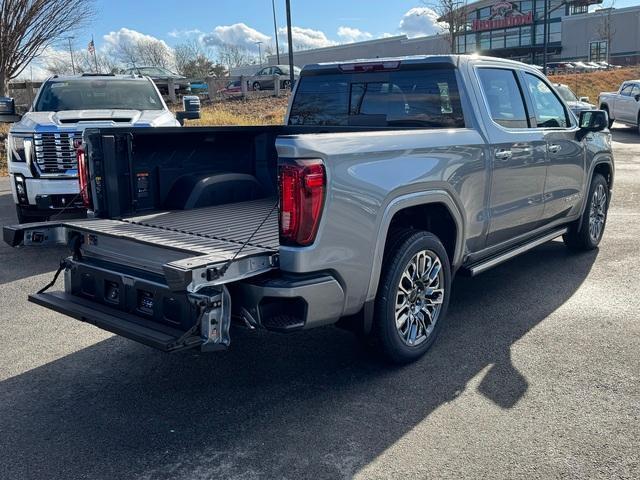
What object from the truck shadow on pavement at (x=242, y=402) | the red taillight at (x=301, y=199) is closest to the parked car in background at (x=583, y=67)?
the truck shadow on pavement at (x=242, y=402)

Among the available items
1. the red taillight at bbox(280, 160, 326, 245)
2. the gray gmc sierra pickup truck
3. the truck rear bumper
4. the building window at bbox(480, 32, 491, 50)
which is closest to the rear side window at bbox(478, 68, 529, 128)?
the gray gmc sierra pickup truck

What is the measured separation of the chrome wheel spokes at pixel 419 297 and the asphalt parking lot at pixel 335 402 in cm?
22

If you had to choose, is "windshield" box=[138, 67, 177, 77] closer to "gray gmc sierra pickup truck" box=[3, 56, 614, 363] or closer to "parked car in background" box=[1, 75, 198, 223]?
"parked car in background" box=[1, 75, 198, 223]

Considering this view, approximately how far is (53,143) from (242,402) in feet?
17.5

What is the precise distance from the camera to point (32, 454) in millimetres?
3309

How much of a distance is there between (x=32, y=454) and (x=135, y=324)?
82 centimetres

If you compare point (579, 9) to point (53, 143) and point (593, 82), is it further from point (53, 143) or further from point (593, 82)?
point (53, 143)

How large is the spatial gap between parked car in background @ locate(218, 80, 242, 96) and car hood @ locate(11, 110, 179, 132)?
58.3 ft

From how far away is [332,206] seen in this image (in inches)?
136

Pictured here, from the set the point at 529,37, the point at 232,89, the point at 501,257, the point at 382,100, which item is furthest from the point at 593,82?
the point at 382,100

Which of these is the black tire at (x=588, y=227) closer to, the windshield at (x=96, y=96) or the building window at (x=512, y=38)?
the windshield at (x=96, y=96)

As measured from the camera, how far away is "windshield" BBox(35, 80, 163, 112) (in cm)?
929

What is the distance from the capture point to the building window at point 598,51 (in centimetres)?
6794

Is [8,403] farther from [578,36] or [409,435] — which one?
[578,36]
